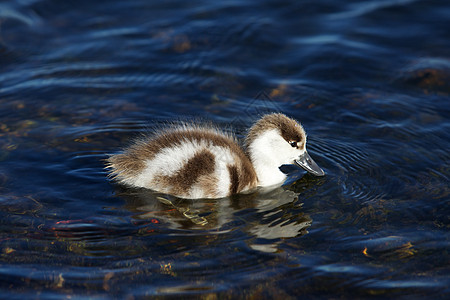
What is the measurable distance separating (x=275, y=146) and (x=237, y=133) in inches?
33.3

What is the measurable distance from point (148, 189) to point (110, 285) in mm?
1466

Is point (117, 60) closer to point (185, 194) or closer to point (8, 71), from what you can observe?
point (8, 71)

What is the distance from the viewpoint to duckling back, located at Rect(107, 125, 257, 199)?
579 cm

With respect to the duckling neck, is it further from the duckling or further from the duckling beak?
the duckling beak

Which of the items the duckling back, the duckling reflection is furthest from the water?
the duckling back

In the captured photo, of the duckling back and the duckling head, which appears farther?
the duckling head

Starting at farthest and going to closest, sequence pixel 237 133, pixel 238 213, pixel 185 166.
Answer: pixel 237 133 < pixel 185 166 < pixel 238 213

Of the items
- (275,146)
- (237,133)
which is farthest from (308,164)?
(237,133)

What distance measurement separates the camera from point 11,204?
18.5ft

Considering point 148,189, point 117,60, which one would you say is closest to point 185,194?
point 148,189

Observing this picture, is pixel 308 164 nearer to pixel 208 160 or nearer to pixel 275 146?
pixel 275 146

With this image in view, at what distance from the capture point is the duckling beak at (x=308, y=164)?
20.5ft

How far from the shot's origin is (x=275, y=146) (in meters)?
6.24

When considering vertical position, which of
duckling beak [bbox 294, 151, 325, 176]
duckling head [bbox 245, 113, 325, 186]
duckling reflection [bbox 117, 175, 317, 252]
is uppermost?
duckling head [bbox 245, 113, 325, 186]
